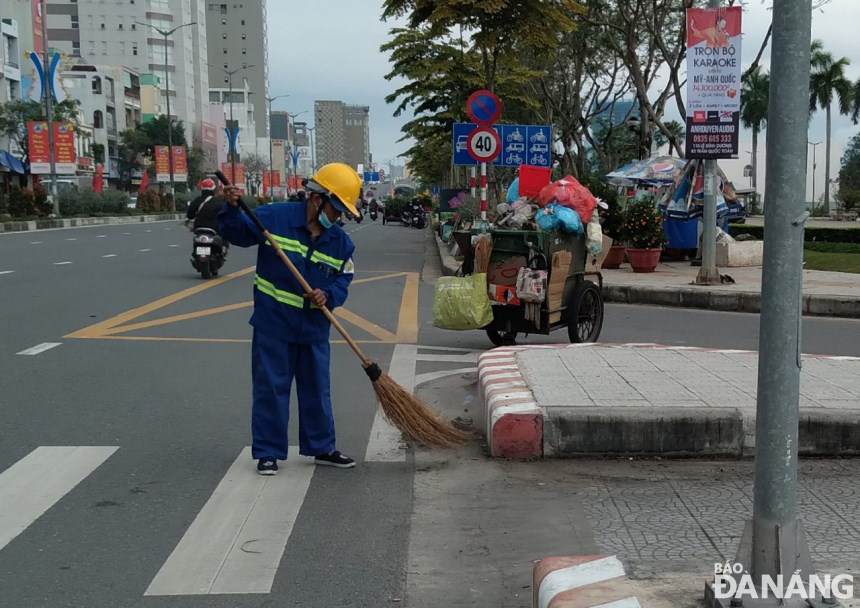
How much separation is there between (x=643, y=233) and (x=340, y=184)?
13.0 m

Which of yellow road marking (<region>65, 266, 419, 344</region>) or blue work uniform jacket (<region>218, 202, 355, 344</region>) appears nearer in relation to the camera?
blue work uniform jacket (<region>218, 202, 355, 344</region>)

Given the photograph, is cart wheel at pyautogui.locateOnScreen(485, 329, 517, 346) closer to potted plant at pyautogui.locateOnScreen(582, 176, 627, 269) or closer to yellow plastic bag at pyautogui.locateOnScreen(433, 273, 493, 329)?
yellow plastic bag at pyautogui.locateOnScreen(433, 273, 493, 329)

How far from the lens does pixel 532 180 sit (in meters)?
10.2

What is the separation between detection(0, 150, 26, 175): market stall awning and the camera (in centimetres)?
5538

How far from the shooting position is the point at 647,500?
4902 millimetres

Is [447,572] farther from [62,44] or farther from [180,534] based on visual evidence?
[62,44]

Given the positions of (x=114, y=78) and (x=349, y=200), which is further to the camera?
(x=114, y=78)

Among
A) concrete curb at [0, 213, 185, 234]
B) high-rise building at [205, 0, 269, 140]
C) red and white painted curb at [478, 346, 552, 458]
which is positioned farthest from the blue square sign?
high-rise building at [205, 0, 269, 140]

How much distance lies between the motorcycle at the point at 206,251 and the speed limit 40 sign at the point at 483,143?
15.1 ft

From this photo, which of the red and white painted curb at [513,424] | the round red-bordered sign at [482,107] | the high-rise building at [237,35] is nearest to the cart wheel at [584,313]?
the red and white painted curb at [513,424]

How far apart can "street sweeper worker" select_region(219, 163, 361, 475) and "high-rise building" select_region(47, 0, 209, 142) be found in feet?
380

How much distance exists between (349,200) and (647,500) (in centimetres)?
222

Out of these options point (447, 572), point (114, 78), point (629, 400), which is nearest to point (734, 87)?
point (629, 400)

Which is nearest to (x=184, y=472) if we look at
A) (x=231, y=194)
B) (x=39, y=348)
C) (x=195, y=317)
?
(x=231, y=194)
